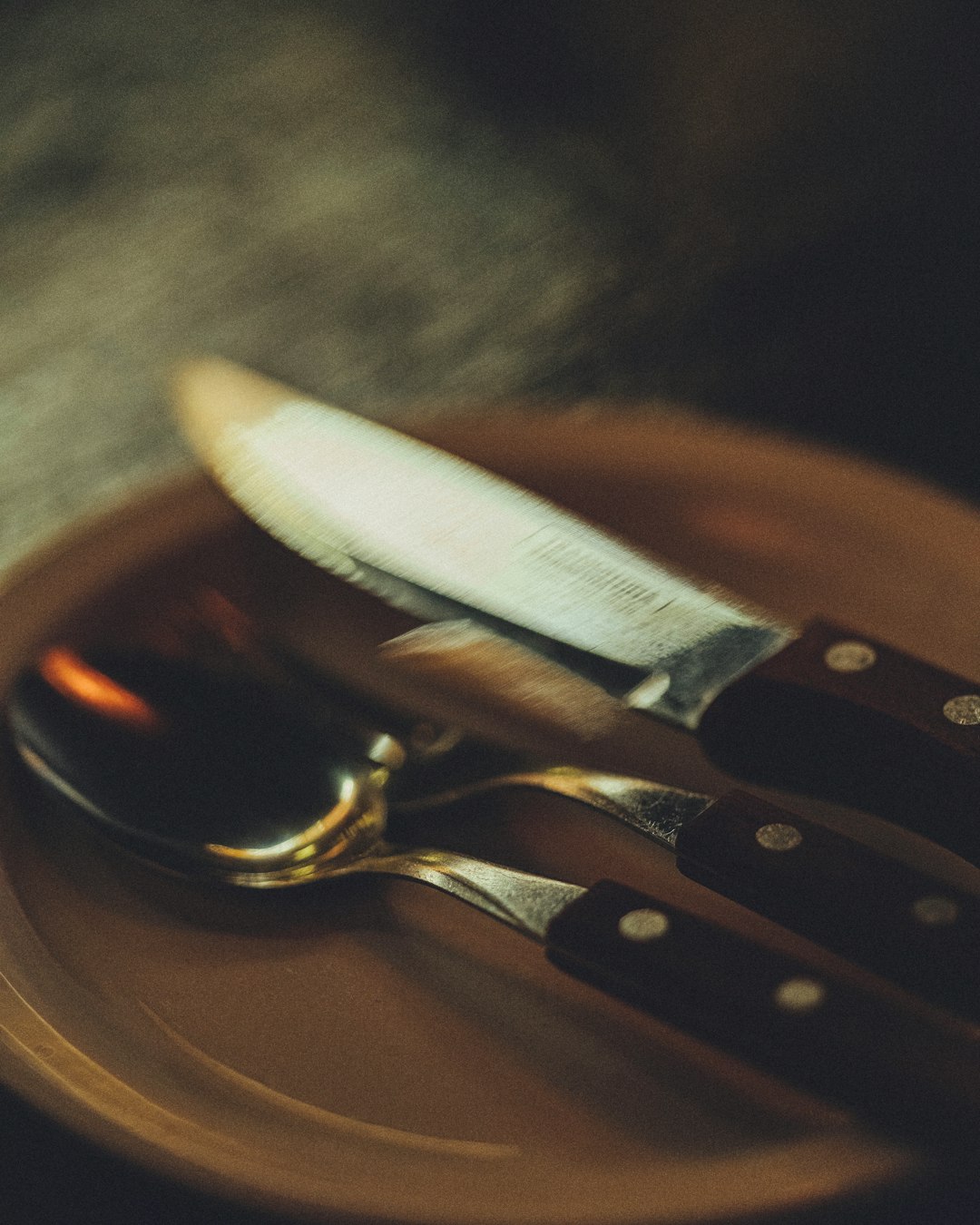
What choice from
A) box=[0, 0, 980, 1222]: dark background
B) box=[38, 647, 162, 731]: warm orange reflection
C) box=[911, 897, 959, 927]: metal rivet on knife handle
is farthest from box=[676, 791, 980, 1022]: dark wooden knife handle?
box=[0, 0, 980, 1222]: dark background

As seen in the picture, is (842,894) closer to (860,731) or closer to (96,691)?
(860,731)

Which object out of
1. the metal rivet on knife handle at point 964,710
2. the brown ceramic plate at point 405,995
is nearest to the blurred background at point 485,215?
the brown ceramic plate at point 405,995

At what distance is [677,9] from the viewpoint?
3.92ft

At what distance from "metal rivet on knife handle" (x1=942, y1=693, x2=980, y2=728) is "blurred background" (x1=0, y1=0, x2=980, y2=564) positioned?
11.3 inches

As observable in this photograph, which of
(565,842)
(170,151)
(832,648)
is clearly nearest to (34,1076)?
(565,842)

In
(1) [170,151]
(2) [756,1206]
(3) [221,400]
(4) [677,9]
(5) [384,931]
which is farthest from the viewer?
(4) [677,9]

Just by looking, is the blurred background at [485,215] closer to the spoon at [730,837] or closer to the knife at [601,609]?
the knife at [601,609]

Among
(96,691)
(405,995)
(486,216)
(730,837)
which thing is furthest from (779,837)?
(486,216)

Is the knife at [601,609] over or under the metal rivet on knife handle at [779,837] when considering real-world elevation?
over

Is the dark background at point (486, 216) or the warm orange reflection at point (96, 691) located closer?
the warm orange reflection at point (96, 691)

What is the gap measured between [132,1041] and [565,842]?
153mm

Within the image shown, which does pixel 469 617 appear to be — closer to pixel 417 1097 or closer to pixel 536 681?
pixel 536 681

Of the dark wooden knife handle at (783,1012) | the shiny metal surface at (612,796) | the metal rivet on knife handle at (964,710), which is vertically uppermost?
the metal rivet on knife handle at (964,710)

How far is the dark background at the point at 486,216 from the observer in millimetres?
775
